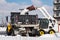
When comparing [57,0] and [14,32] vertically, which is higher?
[57,0]

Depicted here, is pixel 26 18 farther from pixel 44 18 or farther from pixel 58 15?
A: pixel 58 15

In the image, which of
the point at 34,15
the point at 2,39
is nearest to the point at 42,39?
the point at 2,39

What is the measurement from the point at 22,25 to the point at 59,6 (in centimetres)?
3427

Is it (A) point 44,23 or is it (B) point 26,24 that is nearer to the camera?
(B) point 26,24

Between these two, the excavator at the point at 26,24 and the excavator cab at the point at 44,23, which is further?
the excavator cab at the point at 44,23

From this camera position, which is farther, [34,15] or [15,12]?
[15,12]

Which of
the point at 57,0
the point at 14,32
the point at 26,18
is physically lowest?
the point at 14,32

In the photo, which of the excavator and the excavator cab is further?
the excavator cab

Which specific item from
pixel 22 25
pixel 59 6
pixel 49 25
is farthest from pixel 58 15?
pixel 22 25

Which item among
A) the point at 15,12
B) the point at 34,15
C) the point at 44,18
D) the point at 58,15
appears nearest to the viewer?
the point at 34,15

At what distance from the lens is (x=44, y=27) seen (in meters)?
16.8

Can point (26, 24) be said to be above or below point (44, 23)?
above

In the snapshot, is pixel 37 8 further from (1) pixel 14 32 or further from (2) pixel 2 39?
(2) pixel 2 39

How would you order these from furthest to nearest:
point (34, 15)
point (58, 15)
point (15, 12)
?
point (58, 15)
point (15, 12)
point (34, 15)
